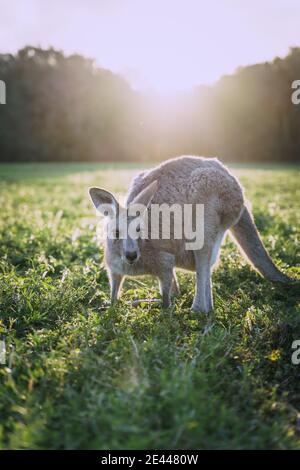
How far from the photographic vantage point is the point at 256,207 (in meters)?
9.08

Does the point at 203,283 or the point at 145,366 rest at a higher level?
the point at 203,283

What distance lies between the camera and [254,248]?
14.4 ft

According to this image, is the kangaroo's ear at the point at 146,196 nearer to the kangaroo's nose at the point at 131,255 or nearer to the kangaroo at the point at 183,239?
the kangaroo at the point at 183,239

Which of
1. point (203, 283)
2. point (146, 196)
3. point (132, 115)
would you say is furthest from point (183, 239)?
point (132, 115)

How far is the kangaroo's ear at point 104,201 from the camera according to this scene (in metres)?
3.69

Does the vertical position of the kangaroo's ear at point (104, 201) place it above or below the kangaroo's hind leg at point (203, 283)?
above

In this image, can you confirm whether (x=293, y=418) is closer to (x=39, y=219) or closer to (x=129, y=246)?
(x=129, y=246)

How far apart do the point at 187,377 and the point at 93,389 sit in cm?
50

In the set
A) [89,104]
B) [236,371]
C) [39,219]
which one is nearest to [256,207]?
[39,219]

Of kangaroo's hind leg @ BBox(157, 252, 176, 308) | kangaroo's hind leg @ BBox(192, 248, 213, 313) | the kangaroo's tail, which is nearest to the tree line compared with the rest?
the kangaroo's tail

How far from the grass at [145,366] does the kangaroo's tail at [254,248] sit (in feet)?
0.44

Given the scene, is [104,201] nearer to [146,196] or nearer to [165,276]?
[146,196]

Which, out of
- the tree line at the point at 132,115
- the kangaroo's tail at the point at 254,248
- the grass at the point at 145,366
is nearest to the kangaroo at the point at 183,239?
the kangaroo's tail at the point at 254,248

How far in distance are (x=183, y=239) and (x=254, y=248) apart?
2.40ft
